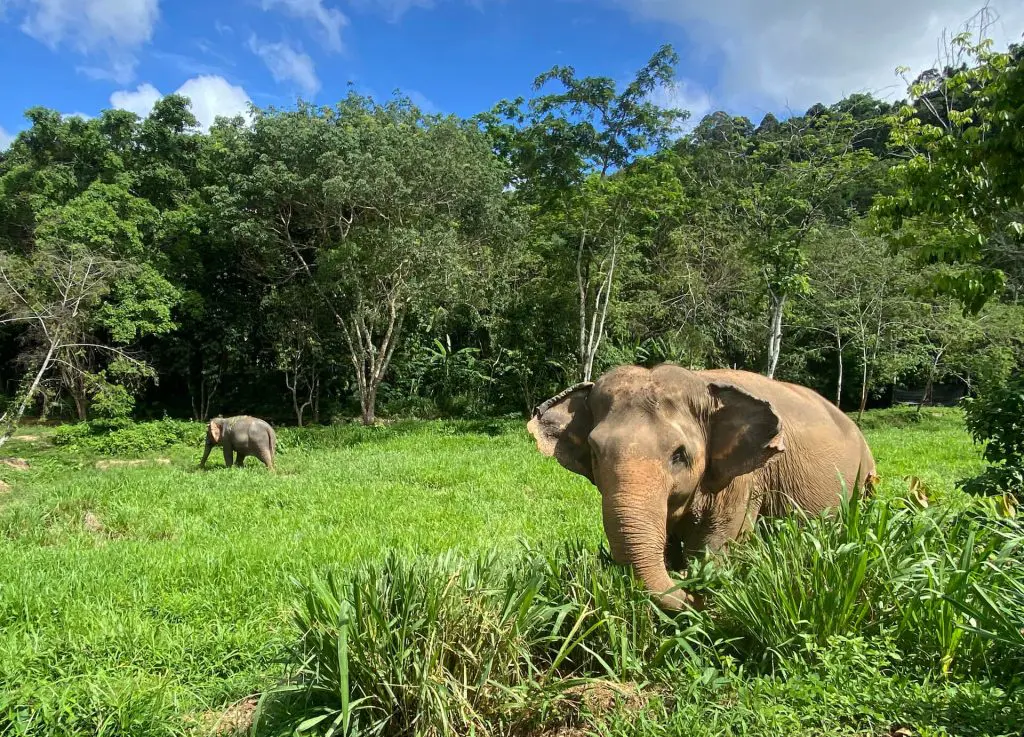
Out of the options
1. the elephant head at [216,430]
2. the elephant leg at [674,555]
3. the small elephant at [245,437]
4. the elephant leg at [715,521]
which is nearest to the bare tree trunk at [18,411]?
the elephant head at [216,430]

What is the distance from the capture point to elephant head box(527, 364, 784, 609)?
319 centimetres

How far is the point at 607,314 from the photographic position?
811 inches

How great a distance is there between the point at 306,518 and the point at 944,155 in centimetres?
761

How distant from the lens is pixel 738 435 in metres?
3.57

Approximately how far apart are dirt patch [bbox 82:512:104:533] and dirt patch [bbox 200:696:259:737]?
17.7ft

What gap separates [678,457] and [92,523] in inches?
283

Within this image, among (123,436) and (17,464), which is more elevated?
(123,436)

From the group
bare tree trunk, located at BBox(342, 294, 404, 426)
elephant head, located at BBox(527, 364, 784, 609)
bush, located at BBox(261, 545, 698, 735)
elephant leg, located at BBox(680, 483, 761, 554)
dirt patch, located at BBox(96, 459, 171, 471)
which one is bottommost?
dirt patch, located at BBox(96, 459, 171, 471)

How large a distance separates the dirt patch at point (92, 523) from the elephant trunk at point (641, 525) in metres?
6.79

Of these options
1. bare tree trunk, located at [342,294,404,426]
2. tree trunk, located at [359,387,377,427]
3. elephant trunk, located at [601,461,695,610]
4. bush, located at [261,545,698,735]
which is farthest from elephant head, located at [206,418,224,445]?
elephant trunk, located at [601,461,695,610]

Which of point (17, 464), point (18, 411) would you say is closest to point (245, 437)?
point (17, 464)

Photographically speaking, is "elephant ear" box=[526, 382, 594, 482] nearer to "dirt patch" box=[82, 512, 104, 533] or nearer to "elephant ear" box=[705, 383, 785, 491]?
"elephant ear" box=[705, 383, 785, 491]

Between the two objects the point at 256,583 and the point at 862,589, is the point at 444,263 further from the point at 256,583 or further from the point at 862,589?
the point at 862,589

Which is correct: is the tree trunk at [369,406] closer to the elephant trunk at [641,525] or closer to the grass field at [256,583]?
the grass field at [256,583]
